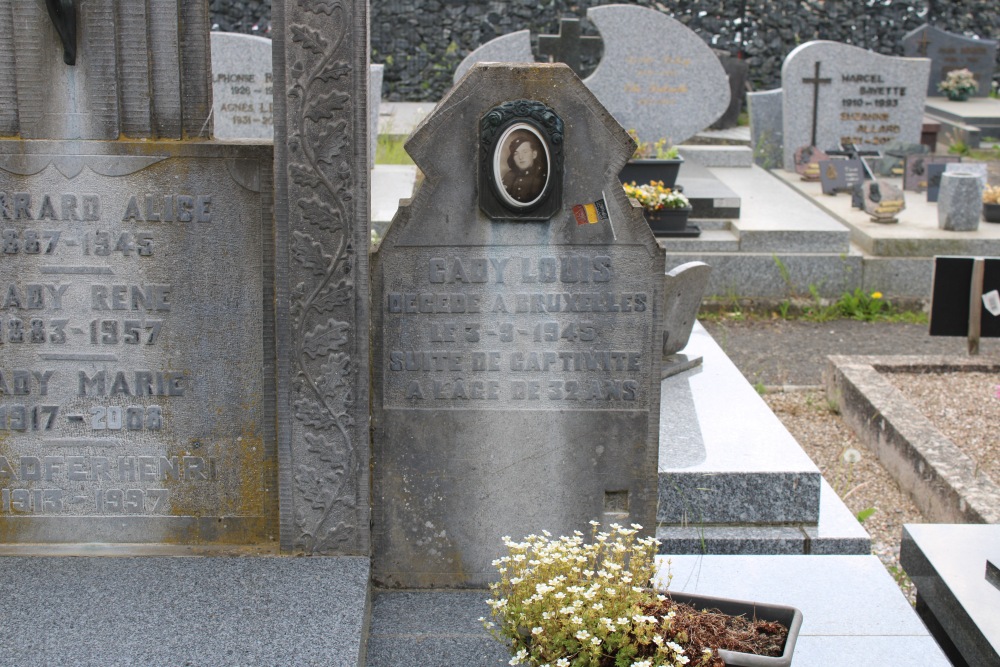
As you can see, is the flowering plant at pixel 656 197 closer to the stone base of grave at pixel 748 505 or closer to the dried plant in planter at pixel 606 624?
the stone base of grave at pixel 748 505

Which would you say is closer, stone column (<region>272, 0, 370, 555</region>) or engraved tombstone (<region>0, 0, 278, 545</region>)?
stone column (<region>272, 0, 370, 555</region>)

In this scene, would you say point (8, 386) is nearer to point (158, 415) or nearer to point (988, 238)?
point (158, 415)

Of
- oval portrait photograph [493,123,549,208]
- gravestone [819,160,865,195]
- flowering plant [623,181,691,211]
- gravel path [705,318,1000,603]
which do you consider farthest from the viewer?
gravestone [819,160,865,195]

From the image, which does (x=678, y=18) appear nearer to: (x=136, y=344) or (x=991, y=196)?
(x=991, y=196)

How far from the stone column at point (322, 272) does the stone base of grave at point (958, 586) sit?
6.14ft

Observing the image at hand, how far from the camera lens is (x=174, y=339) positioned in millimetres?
3426

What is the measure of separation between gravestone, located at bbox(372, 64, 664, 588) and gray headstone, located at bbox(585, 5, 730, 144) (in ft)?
26.2

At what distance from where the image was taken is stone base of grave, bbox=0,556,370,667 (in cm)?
294

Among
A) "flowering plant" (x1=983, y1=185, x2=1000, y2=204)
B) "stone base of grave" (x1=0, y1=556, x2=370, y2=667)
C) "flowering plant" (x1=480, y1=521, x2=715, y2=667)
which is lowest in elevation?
"stone base of grave" (x1=0, y1=556, x2=370, y2=667)

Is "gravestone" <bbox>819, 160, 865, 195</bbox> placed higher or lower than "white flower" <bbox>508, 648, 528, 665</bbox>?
higher

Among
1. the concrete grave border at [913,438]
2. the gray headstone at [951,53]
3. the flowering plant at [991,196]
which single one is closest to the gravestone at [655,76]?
the flowering plant at [991,196]

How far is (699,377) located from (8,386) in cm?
326

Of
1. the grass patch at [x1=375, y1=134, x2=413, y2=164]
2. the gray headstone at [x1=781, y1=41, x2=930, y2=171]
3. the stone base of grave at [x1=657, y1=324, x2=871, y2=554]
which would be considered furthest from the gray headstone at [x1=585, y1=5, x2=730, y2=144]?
the stone base of grave at [x1=657, y1=324, x2=871, y2=554]

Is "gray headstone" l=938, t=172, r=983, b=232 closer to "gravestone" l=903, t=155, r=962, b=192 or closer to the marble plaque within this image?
"gravestone" l=903, t=155, r=962, b=192
